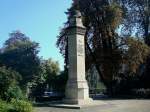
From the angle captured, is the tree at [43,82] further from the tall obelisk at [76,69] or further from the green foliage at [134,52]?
the tall obelisk at [76,69]

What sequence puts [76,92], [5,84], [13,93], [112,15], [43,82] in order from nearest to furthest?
[13,93] → [5,84] → [76,92] → [112,15] → [43,82]

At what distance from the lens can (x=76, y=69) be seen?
2844 cm

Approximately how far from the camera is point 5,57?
59.2 metres

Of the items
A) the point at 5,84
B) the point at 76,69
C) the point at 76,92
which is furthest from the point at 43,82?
the point at 5,84

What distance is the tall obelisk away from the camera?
27859mm

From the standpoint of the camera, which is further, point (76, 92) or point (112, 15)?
point (112, 15)

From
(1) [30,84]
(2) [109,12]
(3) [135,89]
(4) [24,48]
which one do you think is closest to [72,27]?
(2) [109,12]

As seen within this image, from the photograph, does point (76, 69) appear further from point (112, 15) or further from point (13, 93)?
point (112, 15)

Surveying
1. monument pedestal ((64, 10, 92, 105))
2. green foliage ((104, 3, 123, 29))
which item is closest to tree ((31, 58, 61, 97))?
green foliage ((104, 3, 123, 29))

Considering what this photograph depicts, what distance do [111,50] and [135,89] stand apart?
19.8ft

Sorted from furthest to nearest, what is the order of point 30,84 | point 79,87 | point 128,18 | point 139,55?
point 30,84
point 128,18
point 139,55
point 79,87

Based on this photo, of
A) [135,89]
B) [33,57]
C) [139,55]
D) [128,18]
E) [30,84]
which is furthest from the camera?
[33,57]

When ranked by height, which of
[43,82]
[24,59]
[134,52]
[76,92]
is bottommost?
[76,92]

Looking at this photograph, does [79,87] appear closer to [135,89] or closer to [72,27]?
[72,27]
